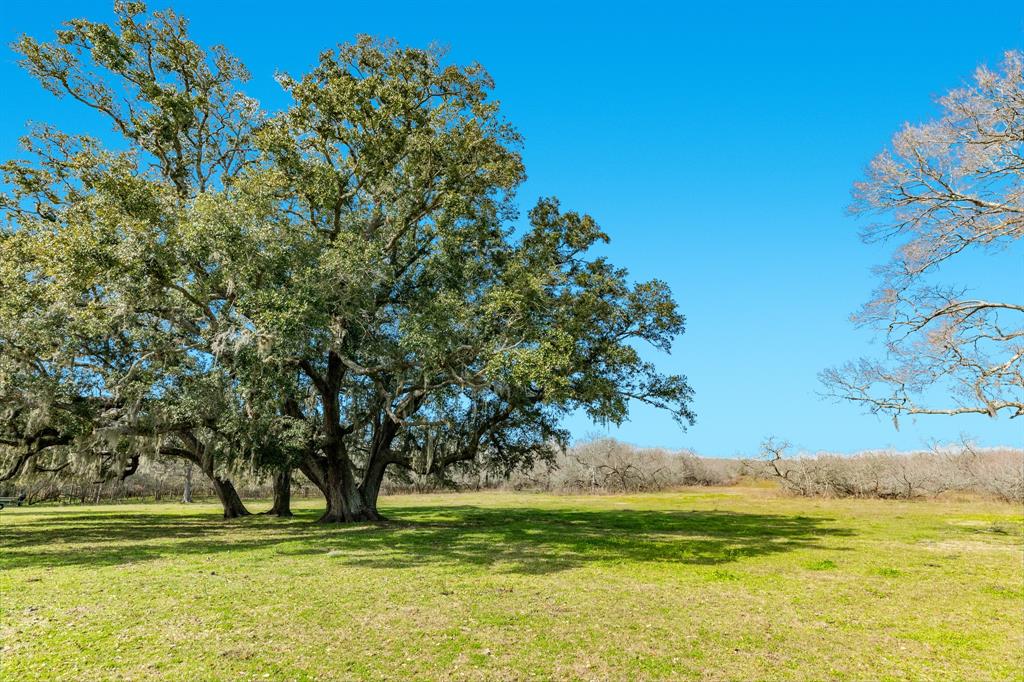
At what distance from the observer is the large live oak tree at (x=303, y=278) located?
52.0ft

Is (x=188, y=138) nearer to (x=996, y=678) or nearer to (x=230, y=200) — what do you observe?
(x=230, y=200)

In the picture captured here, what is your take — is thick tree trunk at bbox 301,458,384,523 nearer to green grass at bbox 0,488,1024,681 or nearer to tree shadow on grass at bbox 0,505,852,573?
tree shadow on grass at bbox 0,505,852,573

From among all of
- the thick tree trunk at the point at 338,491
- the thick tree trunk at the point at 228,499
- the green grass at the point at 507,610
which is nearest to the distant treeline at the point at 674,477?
the thick tree trunk at the point at 338,491

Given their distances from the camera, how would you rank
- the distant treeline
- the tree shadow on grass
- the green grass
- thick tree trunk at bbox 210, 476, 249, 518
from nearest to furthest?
1. the green grass
2. the tree shadow on grass
3. thick tree trunk at bbox 210, 476, 249, 518
4. the distant treeline

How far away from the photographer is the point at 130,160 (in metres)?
17.5

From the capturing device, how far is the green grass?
5977 mm

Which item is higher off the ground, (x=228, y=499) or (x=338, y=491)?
(x=338, y=491)

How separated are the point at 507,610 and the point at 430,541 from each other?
28.9ft

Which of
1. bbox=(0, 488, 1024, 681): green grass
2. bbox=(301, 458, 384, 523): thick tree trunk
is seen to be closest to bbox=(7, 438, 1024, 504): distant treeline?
bbox=(301, 458, 384, 523): thick tree trunk

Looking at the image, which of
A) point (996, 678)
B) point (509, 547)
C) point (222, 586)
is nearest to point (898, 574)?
point (996, 678)

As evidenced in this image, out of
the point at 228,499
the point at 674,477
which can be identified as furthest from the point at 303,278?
the point at 674,477

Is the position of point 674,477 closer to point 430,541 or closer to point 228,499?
point 228,499

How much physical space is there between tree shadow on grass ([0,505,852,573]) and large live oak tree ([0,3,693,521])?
9.27ft

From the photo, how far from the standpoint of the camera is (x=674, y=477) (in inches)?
2532
